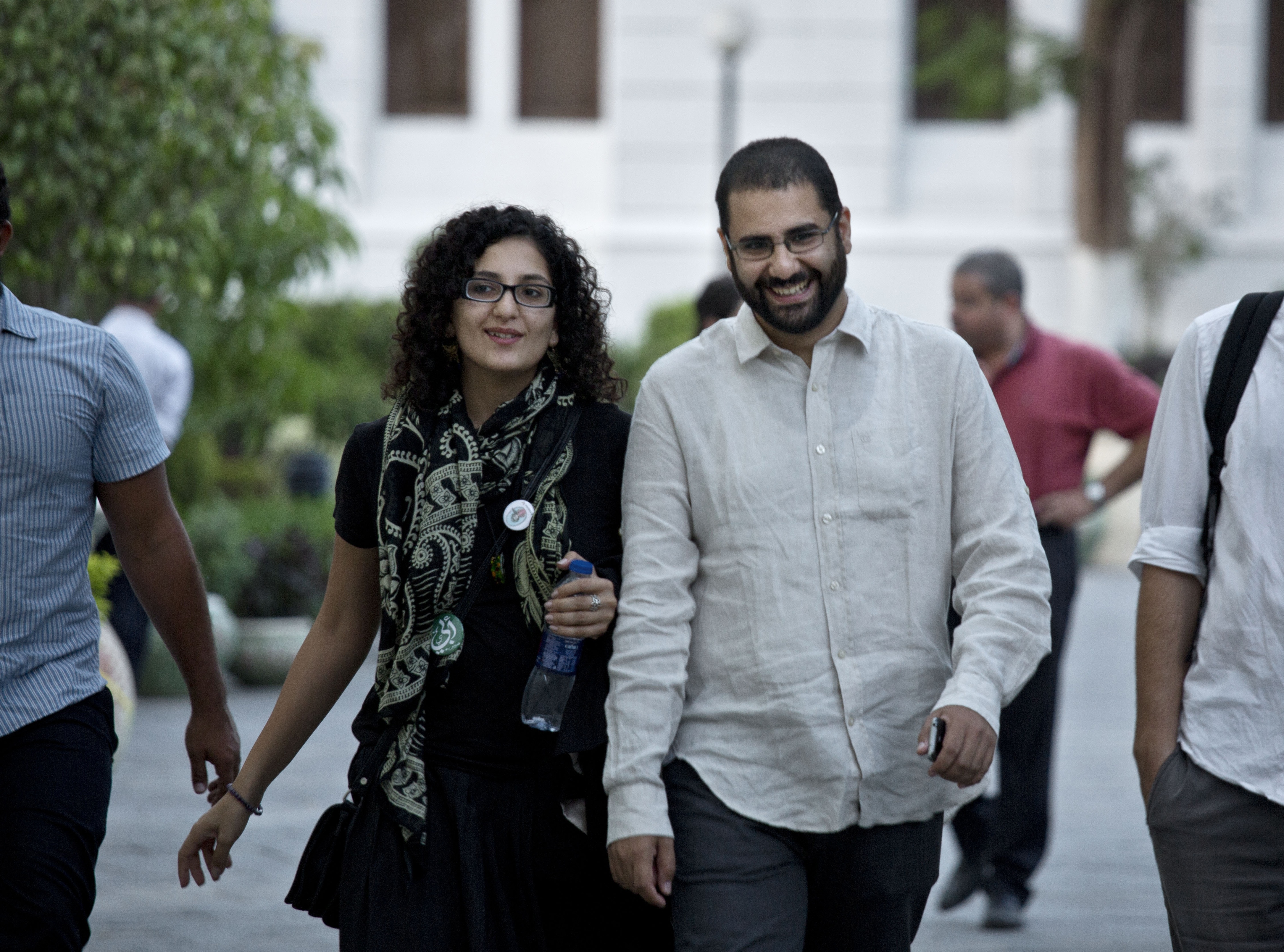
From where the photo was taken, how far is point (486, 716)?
3025mm

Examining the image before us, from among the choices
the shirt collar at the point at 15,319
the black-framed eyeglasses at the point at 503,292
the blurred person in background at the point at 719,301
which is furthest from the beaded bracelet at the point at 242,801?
the blurred person in background at the point at 719,301

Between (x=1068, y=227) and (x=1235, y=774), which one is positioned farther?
(x=1068, y=227)

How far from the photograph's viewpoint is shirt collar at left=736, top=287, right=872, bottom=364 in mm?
3072

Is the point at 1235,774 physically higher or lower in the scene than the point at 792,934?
higher

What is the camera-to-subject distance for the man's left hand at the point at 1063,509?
17.9 feet

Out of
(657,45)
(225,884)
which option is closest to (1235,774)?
(225,884)

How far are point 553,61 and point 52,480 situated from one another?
1984 cm

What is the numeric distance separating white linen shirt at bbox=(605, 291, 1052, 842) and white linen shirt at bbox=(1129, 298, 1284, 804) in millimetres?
271

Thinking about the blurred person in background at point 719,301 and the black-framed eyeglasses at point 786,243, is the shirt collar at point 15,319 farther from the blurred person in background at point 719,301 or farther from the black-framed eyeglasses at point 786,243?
the blurred person in background at point 719,301

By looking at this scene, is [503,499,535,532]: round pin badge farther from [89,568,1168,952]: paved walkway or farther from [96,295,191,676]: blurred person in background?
[96,295,191,676]: blurred person in background

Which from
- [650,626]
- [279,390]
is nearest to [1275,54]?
[279,390]

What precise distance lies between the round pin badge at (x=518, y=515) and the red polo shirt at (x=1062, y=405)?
295cm

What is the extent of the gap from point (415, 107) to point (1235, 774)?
20.5 m

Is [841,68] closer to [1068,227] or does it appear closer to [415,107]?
[1068,227]
